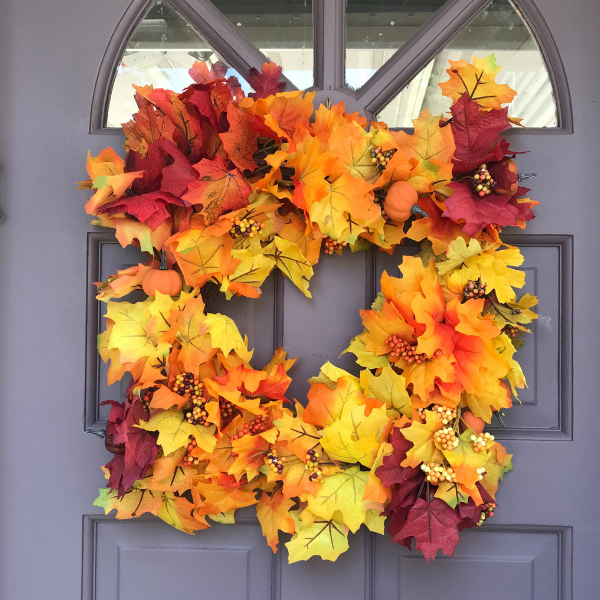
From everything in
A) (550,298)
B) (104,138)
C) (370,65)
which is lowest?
(550,298)

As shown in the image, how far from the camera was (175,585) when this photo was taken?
0.82 metres

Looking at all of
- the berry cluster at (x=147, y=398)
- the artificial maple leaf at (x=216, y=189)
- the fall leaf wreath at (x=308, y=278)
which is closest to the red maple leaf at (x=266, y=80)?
the fall leaf wreath at (x=308, y=278)

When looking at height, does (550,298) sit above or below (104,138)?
below

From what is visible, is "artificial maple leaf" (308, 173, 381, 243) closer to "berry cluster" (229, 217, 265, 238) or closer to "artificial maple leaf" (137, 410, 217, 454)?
"berry cluster" (229, 217, 265, 238)

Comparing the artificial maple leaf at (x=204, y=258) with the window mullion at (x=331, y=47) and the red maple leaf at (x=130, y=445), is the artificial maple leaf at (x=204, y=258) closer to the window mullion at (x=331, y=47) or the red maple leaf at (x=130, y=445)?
the red maple leaf at (x=130, y=445)

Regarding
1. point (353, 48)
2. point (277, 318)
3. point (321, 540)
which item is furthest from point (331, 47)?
point (321, 540)

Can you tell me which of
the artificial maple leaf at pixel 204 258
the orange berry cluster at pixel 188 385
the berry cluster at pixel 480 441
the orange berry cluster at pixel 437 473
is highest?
the artificial maple leaf at pixel 204 258

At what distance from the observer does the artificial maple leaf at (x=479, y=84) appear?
0.72 metres

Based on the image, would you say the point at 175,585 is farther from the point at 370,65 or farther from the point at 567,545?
the point at 370,65

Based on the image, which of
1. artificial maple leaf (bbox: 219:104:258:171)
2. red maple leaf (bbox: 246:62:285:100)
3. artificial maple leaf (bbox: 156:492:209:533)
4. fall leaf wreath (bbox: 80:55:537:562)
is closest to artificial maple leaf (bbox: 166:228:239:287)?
fall leaf wreath (bbox: 80:55:537:562)

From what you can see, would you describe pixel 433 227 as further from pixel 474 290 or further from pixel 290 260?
pixel 290 260

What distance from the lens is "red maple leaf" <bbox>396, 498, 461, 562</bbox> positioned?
0.69m

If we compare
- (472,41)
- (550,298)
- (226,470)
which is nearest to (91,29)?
(472,41)

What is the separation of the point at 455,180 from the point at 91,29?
66 centimetres
